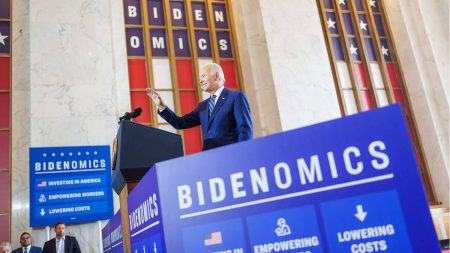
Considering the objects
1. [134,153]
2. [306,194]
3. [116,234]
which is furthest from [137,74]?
[306,194]

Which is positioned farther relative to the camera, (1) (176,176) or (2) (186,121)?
(2) (186,121)

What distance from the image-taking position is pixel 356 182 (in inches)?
45.8

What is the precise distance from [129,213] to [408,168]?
1.46 meters

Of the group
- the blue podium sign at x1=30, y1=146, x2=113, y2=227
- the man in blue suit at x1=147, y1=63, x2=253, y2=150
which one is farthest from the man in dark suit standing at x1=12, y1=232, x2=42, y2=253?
the man in blue suit at x1=147, y1=63, x2=253, y2=150

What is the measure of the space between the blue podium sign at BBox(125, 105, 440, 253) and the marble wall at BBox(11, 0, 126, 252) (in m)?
5.42

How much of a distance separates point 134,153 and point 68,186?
4.12 metres

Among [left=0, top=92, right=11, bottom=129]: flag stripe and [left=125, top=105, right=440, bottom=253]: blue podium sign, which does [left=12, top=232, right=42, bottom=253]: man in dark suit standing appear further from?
[left=125, top=105, right=440, bottom=253]: blue podium sign

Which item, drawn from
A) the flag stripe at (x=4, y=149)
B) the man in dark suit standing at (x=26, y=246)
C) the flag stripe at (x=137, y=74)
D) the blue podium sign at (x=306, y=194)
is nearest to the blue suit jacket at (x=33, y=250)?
the man in dark suit standing at (x=26, y=246)

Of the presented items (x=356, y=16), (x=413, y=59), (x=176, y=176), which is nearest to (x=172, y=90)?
(x=356, y=16)

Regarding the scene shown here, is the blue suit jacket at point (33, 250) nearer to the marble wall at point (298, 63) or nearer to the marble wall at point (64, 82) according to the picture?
the marble wall at point (64, 82)

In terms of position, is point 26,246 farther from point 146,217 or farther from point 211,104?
point 146,217

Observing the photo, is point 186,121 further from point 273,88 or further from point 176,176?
point 273,88

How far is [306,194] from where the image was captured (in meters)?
1.24

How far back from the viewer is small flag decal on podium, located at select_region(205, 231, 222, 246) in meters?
1.36
